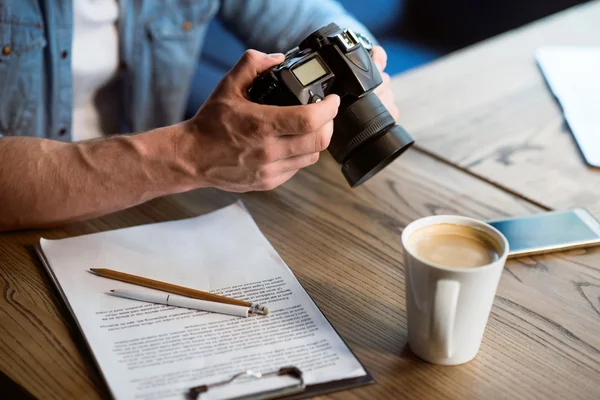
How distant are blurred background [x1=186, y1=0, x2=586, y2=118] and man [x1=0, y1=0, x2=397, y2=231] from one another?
32.8 inches

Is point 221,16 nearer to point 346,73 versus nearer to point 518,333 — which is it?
point 346,73

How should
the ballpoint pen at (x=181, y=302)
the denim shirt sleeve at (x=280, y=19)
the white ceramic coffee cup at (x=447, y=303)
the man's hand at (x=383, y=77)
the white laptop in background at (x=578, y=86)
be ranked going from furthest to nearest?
the denim shirt sleeve at (x=280, y=19) → the white laptop in background at (x=578, y=86) → the man's hand at (x=383, y=77) → the ballpoint pen at (x=181, y=302) → the white ceramic coffee cup at (x=447, y=303)

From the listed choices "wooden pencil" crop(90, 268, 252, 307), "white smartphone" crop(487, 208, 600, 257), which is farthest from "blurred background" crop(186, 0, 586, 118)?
"wooden pencil" crop(90, 268, 252, 307)

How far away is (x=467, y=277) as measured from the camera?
60 centimetres

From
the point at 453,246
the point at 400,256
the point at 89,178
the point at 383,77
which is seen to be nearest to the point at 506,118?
the point at 383,77

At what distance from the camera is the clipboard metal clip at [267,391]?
608 millimetres

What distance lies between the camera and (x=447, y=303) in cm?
62

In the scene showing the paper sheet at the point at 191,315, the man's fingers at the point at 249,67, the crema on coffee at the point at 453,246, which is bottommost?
the paper sheet at the point at 191,315

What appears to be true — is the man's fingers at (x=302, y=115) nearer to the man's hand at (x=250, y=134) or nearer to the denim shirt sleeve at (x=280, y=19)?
the man's hand at (x=250, y=134)

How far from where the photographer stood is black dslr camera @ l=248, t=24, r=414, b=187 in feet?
2.45

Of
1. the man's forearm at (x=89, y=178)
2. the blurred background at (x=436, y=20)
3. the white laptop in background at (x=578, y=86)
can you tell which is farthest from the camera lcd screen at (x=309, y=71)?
the blurred background at (x=436, y=20)

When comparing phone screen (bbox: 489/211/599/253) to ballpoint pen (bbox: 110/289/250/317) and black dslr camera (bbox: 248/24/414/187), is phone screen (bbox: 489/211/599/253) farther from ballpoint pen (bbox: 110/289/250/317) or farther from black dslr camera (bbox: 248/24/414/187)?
ballpoint pen (bbox: 110/289/250/317)

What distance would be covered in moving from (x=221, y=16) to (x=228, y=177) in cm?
71

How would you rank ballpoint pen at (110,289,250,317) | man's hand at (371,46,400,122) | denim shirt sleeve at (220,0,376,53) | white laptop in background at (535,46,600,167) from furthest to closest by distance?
denim shirt sleeve at (220,0,376,53)
white laptop in background at (535,46,600,167)
man's hand at (371,46,400,122)
ballpoint pen at (110,289,250,317)
